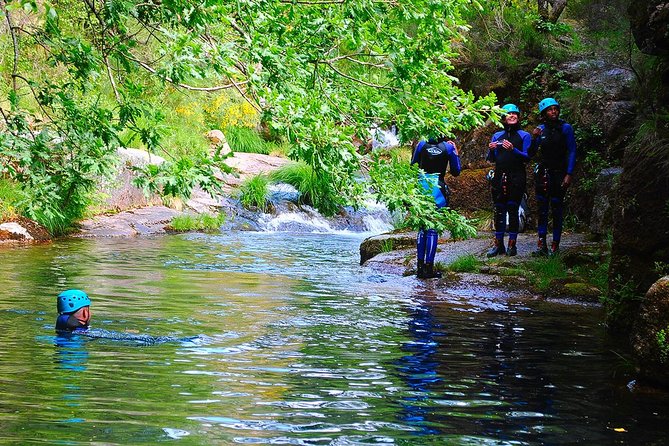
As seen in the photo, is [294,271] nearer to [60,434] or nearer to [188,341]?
[188,341]

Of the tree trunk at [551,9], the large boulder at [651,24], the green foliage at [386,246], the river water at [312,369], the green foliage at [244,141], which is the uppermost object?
the tree trunk at [551,9]

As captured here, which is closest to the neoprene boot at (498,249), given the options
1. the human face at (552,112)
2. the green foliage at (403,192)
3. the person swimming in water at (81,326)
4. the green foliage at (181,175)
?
the human face at (552,112)

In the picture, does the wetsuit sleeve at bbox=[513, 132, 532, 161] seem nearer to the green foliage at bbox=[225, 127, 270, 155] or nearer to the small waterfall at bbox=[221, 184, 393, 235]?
the small waterfall at bbox=[221, 184, 393, 235]

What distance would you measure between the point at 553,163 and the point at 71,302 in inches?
271

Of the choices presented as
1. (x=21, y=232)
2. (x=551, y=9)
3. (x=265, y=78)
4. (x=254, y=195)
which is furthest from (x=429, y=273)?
(x=254, y=195)

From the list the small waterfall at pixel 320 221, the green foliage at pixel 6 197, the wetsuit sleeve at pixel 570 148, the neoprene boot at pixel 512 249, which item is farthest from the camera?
the small waterfall at pixel 320 221

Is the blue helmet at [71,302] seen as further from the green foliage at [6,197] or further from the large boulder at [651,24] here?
the green foliage at [6,197]

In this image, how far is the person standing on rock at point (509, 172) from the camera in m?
11.7

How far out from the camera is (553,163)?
1155cm

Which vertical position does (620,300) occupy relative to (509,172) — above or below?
below

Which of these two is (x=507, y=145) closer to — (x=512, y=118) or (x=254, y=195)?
(x=512, y=118)

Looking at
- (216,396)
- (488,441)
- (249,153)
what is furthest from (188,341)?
(249,153)

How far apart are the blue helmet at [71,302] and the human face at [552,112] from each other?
6.84 meters

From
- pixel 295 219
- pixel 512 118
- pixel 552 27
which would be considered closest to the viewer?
pixel 512 118
